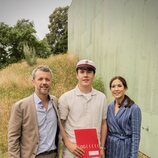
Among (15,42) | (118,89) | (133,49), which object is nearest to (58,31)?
(15,42)

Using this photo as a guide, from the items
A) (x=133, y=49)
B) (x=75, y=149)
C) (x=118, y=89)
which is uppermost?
(x=133, y=49)

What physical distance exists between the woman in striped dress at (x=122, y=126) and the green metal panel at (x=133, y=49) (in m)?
2.47

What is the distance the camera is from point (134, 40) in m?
6.80

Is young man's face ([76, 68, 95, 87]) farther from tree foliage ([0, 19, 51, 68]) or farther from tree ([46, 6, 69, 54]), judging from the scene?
tree ([46, 6, 69, 54])

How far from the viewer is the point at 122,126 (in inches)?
128

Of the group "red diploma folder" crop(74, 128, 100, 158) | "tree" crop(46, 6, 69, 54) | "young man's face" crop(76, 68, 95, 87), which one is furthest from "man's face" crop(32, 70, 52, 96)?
"tree" crop(46, 6, 69, 54)

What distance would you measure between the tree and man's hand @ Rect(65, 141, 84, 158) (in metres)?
26.7

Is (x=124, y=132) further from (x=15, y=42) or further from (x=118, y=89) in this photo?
(x=15, y=42)

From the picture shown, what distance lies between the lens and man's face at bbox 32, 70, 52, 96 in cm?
318

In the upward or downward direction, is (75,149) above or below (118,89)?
below

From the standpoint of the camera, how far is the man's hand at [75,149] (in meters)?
3.17

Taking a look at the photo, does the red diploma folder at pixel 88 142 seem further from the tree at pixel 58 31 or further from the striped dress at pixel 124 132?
the tree at pixel 58 31

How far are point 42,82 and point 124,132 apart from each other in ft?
2.89

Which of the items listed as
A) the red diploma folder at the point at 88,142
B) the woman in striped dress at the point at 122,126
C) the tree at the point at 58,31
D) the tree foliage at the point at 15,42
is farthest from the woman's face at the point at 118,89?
the tree at the point at 58,31
